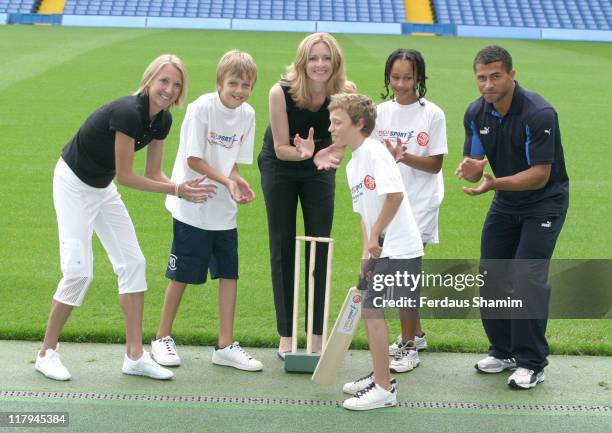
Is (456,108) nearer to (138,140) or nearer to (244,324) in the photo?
(244,324)

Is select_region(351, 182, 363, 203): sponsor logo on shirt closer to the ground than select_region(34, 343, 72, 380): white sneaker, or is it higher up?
higher up

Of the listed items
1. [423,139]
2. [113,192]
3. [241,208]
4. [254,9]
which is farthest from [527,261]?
[254,9]

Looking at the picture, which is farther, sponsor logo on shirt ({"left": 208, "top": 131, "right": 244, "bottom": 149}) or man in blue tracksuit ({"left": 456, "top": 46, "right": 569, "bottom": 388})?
sponsor logo on shirt ({"left": 208, "top": 131, "right": 244, "bottom": 149})

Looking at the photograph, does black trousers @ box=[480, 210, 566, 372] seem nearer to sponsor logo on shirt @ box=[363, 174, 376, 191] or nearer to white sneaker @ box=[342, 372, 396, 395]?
white sneaker @ box=[342, 372, 396, 395]

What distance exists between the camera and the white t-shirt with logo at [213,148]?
532cm

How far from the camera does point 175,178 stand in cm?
550

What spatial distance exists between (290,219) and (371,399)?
49.7 inches

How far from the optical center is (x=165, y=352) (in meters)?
5.44

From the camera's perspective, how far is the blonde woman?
5.27 m

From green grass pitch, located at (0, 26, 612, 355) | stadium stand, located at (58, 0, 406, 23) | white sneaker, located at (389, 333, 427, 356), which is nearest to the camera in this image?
white sneaker, located at (389, 333, 427, 356)

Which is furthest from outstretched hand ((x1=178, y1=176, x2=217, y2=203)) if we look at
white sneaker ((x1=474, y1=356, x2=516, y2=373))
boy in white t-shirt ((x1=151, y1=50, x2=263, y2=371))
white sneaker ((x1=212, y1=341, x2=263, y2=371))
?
white sneaker ((x1=474, y1=356, x2=516, y2=373))

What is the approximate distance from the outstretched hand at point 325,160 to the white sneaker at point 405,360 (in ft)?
3.89

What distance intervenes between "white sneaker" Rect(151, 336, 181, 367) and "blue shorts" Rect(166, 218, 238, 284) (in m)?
0.37

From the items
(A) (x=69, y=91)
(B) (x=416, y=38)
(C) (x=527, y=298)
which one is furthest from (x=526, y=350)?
(B) (x=416, y=38)
